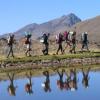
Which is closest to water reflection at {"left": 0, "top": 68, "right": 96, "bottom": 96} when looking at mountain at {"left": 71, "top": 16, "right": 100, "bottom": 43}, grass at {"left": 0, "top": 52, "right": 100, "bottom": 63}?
grass at {"left": 0, "top": 52, "right": 100, "bottom": 63}

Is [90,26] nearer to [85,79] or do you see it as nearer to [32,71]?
[32,71]

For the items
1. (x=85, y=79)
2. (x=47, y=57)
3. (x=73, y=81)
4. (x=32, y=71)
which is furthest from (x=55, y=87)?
(x=47, y=57)

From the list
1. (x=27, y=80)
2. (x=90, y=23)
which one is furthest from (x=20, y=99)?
(x=90, y=23)

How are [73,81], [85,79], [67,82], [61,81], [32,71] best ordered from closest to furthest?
[67,82] → [73,81] → [61,81] → [85,79] → [32,71]

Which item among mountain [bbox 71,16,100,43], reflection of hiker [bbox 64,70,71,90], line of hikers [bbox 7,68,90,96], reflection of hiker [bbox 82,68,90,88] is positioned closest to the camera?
line of hikers [bbox 7,68,90,96]

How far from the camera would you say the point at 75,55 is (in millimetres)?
51094

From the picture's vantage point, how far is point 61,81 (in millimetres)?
36375

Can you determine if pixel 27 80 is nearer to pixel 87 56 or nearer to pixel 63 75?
pixel 63 75

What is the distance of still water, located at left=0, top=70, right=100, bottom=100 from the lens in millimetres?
28548

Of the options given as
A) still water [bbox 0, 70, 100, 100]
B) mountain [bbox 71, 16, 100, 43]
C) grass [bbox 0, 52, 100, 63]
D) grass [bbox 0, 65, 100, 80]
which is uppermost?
mountain [bbox 71, 16, 100, 43]

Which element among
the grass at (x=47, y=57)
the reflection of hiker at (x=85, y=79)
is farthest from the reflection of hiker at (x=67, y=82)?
the grass at (x=47, y=57)

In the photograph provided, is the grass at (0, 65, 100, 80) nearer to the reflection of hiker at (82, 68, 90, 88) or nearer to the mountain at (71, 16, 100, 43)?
the reflection of hiker at (82, 68, 90, 88)

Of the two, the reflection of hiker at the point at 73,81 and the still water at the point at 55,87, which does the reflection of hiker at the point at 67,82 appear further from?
the reflection of hiker at the point at 73,81

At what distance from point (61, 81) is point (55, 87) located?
3563 mm
